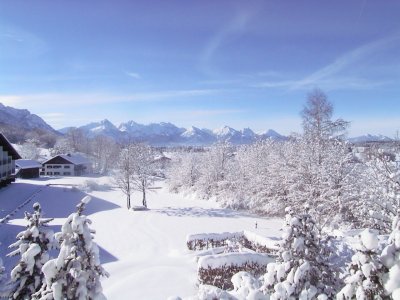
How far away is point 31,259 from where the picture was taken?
6.57m

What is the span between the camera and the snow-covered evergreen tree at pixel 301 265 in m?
6.70

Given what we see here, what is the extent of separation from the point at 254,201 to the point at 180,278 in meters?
25.5

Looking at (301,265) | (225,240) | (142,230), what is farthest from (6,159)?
(301,265)

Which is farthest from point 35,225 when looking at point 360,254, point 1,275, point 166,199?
point 166,199

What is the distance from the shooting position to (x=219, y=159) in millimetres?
51531

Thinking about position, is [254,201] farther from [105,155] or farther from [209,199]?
[105,155]

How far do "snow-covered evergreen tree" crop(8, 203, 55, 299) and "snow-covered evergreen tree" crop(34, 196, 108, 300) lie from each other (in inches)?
16.5

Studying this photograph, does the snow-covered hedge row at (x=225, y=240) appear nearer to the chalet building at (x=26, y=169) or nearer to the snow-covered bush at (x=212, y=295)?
the snow-covered bush at (x=212, y=295)

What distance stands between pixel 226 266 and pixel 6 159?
37937 millimetres

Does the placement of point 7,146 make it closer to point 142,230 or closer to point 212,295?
point 142,230

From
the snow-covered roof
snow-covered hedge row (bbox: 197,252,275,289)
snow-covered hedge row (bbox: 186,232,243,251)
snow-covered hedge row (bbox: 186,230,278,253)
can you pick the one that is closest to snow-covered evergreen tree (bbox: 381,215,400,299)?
snow-covered hedge row (bbox: 197,252,275,289)

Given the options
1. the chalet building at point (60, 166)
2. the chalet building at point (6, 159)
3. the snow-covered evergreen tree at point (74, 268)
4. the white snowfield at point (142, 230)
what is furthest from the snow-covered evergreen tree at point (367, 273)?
the chalet building at point (60, 166)

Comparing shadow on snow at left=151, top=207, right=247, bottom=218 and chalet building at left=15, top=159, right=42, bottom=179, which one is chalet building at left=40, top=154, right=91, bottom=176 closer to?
chalet building at left=15, top=159, right=42, bottom=179

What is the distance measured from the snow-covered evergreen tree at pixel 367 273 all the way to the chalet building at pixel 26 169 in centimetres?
6977
